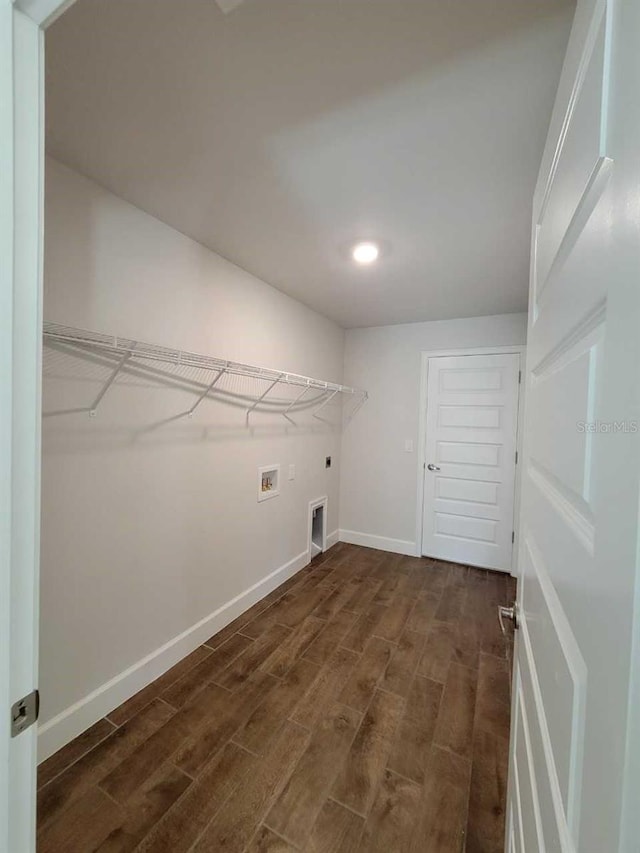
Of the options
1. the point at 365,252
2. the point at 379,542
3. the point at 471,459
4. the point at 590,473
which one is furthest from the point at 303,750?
the point at 471,459

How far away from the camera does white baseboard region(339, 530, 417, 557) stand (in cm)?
354

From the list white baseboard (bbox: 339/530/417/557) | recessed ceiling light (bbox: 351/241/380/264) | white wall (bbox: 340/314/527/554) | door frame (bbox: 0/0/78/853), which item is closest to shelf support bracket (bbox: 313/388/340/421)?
white wall (bbox: 340/314/527/554)

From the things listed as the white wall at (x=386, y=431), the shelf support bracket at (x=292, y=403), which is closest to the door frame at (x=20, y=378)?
the shelf support bracket at (x=292, y=403)

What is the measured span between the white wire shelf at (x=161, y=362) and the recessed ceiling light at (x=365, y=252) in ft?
2.89

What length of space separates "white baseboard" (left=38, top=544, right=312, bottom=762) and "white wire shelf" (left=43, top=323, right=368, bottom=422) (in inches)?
50.6

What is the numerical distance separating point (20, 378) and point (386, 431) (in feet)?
10.9

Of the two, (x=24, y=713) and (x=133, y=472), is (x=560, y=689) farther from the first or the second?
(x=133, y=472)

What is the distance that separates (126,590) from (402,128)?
2.27 m

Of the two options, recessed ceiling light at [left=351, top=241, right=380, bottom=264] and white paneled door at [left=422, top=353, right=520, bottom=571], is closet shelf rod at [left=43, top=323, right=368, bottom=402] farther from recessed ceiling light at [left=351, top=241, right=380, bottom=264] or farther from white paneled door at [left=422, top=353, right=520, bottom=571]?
white paneled door at [left=422, top=353, right=520, bottom=571]

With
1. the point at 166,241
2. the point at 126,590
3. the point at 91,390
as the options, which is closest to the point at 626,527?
the point at 91,390

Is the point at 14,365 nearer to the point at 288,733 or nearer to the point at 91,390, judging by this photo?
the point at 91,390

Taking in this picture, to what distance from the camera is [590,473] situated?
409 mm

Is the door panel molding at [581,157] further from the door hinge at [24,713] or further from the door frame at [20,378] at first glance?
the door hinge at [24,713]

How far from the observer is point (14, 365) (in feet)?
1.82
